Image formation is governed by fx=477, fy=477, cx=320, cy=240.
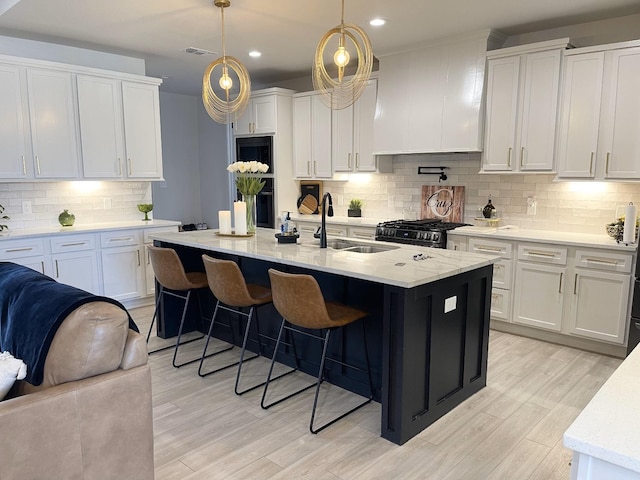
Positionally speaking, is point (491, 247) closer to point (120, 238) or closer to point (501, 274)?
point (501, 274)

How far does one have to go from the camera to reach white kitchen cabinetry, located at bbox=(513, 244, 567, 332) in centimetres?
402

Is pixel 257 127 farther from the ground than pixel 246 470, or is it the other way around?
pixel 257 127

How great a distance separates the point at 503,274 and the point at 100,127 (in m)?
4.30

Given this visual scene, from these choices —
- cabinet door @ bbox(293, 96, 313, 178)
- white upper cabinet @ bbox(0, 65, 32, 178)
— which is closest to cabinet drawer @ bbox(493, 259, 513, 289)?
cabinet door @ bbox(293, 96, 313, 178)

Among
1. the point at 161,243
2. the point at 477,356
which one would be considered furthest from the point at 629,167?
the point at 161,243

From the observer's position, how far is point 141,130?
534cm

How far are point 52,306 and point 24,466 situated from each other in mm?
568

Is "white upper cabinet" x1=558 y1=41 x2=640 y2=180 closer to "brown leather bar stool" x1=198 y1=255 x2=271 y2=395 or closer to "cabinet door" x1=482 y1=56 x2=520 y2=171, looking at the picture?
"cabinet door" x1=482 y1=56 x2=520 y2=171

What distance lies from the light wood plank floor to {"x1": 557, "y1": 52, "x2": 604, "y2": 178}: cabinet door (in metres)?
1.72

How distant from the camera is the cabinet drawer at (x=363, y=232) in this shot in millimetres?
5359

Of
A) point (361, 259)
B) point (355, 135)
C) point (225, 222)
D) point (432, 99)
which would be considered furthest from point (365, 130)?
point (361, 259)

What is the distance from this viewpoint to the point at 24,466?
1.64 meters

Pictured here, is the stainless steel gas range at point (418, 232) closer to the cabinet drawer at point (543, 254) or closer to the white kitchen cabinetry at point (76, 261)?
the cabinet drawer at point (543, 254)

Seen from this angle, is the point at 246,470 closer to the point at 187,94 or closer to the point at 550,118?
the point at 550,118
